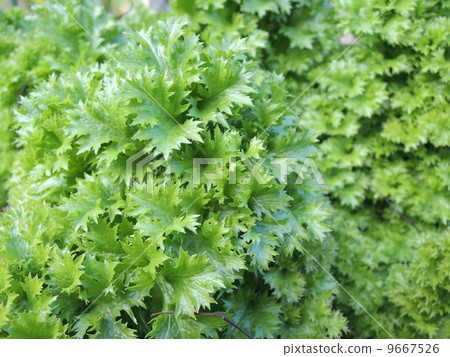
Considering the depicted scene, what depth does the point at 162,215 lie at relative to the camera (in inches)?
72.5

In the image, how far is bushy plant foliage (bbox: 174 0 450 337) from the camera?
2895 mm

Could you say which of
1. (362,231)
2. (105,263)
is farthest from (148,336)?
(362,231)

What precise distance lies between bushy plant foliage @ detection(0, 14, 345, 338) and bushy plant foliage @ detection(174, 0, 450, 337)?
0.77 meters

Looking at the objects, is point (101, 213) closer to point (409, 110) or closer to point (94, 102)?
point (94, 102)

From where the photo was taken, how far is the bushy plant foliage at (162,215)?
175 centimetres

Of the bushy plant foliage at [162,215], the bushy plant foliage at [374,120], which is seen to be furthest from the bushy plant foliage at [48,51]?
the bushy plant foliage at [162,215]

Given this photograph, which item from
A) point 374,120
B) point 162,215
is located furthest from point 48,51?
point 374,120

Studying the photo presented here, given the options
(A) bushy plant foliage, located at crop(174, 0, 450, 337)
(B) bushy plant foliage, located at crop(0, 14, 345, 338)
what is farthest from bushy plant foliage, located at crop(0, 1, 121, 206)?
(B) bushy plant foliage, located at crop(0, 14, 345, 338)

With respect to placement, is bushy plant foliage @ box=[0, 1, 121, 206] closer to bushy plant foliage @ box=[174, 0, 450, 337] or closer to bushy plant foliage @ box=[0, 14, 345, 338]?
bushy plant foliage @ box=[174, 0, 450, 337]

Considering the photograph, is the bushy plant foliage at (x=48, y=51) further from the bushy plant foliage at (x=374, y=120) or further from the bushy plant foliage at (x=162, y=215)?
the bushy plant foliage at (x=162, y=215)

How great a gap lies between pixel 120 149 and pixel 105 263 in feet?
1.68

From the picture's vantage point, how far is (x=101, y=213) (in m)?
1.93

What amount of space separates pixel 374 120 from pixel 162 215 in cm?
213

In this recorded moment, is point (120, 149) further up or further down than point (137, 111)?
further down
